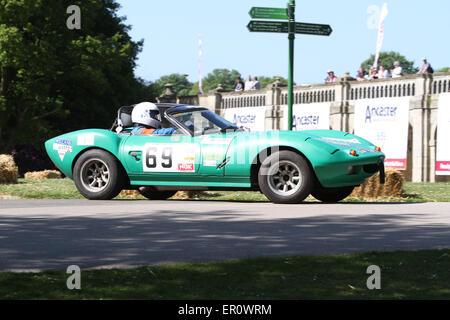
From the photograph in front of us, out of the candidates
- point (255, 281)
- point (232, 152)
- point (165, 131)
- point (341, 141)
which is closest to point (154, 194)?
point (165, 131)

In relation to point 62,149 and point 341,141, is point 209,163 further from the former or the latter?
point 62,149

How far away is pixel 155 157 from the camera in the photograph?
11.7 meters

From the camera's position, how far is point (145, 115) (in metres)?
12.6

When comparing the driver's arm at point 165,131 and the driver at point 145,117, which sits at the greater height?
the driver at point 145,117

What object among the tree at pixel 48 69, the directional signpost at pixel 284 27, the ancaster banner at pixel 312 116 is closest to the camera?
the directional signpost at pixel 284 27

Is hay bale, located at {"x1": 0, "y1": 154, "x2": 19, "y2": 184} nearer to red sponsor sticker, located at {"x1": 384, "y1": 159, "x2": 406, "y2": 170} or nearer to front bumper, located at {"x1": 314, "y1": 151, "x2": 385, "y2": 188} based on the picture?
front bumper, located at {"x1": 314, "y1": 151, "x2": 385, "y2": 188}

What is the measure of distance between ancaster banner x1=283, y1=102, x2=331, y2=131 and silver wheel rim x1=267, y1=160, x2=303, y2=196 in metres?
29.4

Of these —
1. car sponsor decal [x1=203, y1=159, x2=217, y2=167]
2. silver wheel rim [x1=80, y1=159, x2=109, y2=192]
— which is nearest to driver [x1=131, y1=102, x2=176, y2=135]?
silver wheel rim [x1=80, y1=159, x2=109, y2=192]

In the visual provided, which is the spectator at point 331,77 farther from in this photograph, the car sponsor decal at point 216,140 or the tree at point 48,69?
the car sponsor decal at point 216,140

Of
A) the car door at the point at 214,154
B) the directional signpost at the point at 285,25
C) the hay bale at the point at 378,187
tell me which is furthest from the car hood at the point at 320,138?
the directional signpost at the point at 285,25

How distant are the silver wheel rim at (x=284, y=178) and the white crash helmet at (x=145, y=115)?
2.57 meters

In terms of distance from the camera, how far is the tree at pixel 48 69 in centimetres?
3656

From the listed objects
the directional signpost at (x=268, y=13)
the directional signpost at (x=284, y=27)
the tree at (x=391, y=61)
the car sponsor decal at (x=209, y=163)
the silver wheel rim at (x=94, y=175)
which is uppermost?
the tree at (x=391, y=61)

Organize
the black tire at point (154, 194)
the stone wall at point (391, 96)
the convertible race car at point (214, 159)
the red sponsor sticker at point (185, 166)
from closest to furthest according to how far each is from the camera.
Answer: the convertible race car at point (214, 159), the red sponsor sticker at point (185, 166), the black tire at point (154, 194), the stone wall at point (391, 96)
